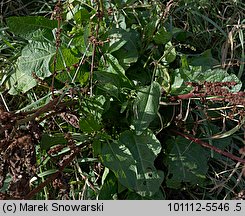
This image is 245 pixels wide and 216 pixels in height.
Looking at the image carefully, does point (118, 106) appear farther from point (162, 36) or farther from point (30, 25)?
point (30, 25)

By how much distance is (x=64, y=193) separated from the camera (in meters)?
1.60

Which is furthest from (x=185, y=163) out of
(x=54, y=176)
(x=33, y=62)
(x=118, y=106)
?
(x=33, y=62)

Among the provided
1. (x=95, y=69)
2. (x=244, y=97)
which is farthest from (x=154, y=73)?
(x=244, y=97)

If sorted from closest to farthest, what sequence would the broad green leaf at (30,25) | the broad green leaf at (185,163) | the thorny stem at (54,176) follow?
the thorny stem at (54,176) < the broad green leaf at (185,163) < the broad green leaf at (30,25)

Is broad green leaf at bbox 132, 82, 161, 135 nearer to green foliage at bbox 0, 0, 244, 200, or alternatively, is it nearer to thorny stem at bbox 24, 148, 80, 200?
green foliage at bbox 0, 0, 244, 200

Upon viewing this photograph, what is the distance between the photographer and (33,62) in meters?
1.76

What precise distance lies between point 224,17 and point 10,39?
33.3 inches

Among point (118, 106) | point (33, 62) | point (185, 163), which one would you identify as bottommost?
point (185, 163)

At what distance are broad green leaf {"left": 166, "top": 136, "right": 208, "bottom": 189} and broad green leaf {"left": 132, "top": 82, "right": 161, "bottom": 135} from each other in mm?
149

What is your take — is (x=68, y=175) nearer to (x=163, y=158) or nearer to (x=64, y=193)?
(x=64, y=193)

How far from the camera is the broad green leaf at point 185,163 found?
1.67 meters

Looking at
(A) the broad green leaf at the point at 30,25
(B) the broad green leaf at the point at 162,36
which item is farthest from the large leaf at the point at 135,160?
(A) the broad green leaf at the point at 30,25

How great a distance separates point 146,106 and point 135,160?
0.54 feet

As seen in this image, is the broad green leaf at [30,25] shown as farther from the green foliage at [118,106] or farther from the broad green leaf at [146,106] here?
the broad green leaf at [146,106]
